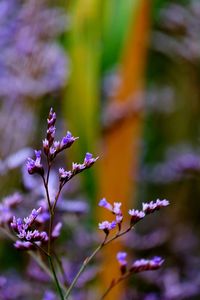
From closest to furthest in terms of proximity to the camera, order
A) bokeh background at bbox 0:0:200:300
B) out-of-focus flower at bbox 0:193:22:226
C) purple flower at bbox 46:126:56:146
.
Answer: purple flower at bbox 46:126:56:146
out-of-focus flower at bbox 0:193:22:226
bokeh background at bbox 0:0:200:300

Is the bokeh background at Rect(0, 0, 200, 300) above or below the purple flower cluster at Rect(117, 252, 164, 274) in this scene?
above

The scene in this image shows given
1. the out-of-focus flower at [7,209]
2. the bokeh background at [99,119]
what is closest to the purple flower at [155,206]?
the out-of-focus flower at [7,209]

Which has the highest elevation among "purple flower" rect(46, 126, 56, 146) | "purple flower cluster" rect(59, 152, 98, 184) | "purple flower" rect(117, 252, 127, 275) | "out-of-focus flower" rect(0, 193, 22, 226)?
"out-of-focus flower" rect(0, 193, 22, 226)

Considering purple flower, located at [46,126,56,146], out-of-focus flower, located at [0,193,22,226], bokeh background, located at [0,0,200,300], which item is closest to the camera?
purple flower, located at [46,126,56,146]

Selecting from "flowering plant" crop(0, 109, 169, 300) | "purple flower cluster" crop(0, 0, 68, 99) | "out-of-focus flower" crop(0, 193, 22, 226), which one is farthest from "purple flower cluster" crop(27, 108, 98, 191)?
"purple flower cluster" crop(0, 0, 68, 99)

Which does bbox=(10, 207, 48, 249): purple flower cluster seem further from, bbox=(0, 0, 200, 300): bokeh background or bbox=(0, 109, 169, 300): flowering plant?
bbox=(0, 0, 200, 300): bokeh background

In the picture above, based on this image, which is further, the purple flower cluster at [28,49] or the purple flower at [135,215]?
the purple flower cluster at [28,49]

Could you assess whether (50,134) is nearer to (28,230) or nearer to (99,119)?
(28,230)

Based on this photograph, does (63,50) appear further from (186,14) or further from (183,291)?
(183,291)

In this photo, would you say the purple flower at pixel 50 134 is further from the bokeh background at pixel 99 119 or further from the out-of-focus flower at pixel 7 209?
the bokeh background at pixel 99 119
